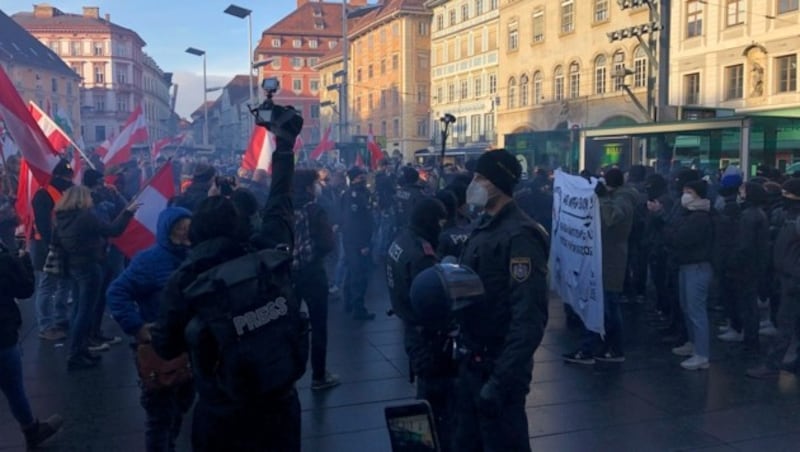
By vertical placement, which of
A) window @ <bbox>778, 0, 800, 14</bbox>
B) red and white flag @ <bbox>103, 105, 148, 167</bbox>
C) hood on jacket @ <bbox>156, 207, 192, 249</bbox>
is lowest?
hood on jacket @ <bbox>156, 207, 192, 249</bbox>

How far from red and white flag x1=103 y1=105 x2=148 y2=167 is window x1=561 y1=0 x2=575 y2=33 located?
1271 inches

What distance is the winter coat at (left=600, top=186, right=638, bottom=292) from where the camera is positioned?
7.45 metres

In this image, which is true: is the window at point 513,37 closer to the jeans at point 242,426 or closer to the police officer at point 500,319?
the police officer at point 500,319

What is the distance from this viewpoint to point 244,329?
9.50ft

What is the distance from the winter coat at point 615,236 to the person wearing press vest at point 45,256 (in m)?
5.85

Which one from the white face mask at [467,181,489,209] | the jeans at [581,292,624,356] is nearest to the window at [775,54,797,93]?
the jeans at [581,292,624,356]

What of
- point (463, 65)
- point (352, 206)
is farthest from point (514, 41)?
point (352, 206)

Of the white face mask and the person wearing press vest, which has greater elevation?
the white face mask

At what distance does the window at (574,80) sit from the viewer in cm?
4097

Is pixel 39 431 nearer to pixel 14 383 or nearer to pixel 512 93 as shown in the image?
pixel 14 383

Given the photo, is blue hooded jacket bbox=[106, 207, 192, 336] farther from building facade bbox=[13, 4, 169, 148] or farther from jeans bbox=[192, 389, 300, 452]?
building facade bbox=[13, 4, 169, 148]

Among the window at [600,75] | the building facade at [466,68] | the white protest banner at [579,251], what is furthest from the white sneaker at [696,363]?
the building facade at [466,68]

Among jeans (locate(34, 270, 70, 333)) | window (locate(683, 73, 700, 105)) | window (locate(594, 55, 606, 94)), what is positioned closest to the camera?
jeans (locate(34, 270, 70, 333))

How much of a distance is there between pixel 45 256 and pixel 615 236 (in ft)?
22.0
